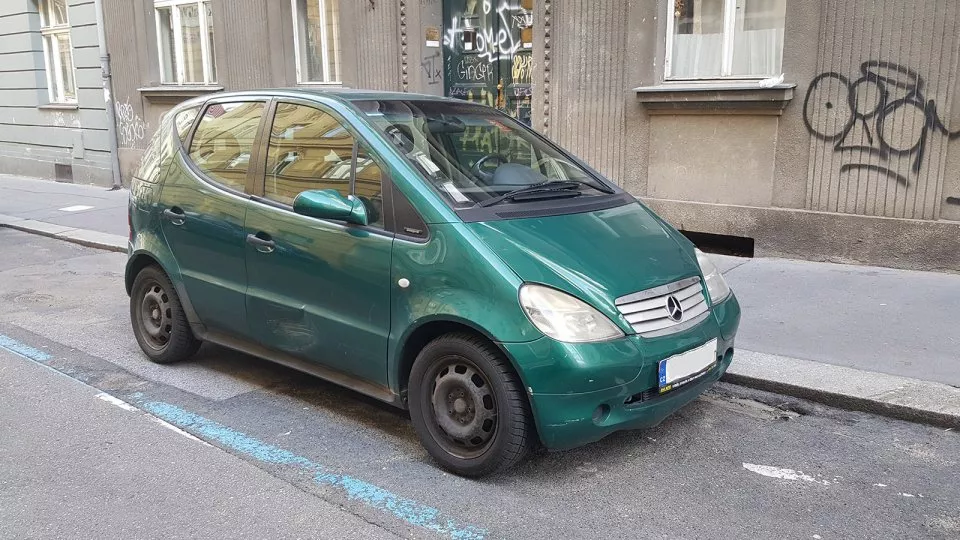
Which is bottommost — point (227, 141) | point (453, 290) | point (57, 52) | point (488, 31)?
point (453, 290)

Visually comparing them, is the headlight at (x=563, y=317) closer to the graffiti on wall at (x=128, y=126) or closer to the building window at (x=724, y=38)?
the building window at (x=724, y=38)

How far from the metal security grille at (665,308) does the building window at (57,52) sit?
50.8 ft

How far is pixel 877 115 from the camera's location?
6.88m

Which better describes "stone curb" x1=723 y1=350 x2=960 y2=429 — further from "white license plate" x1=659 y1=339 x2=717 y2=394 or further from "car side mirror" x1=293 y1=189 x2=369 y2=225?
"car side mirror" x1=293 y1=189 x2=369 y2=225

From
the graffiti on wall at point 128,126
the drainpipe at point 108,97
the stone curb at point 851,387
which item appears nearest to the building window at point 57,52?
the drainpipe at point 108,97

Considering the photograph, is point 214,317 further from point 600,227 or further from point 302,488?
point 600,227

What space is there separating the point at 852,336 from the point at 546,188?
8.61ft

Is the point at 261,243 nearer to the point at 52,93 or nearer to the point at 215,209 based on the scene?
the point at 215,209

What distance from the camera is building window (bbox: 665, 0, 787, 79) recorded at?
7.56 metres

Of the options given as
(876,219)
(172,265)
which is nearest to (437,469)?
(172,265)

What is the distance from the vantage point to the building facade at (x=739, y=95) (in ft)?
22.0

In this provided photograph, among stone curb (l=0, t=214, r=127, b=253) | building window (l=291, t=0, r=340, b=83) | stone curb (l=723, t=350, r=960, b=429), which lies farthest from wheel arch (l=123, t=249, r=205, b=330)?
building window (l=291, t=0, r=340, b=83)

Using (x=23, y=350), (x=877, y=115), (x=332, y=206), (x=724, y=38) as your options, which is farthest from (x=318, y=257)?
(x=724, y=38)

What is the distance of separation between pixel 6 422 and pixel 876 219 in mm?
6621
